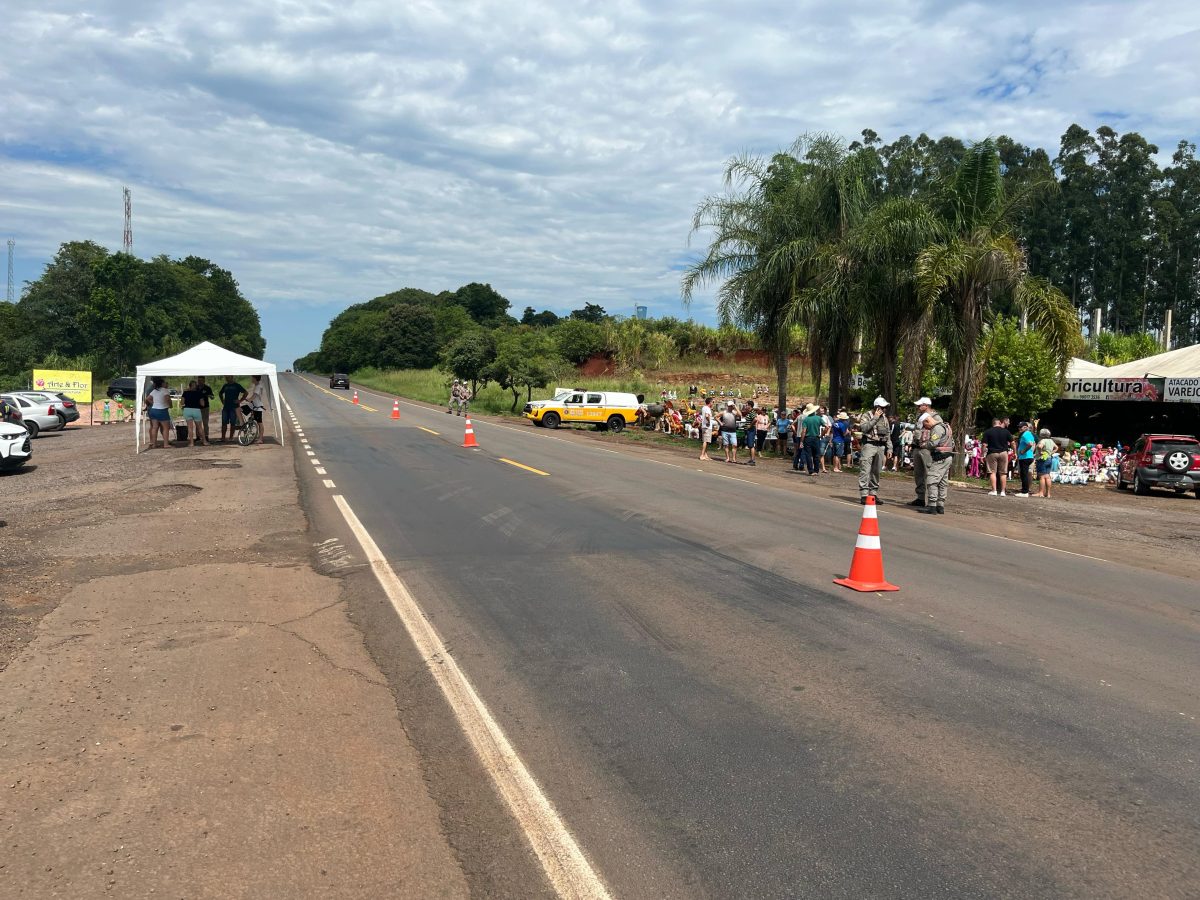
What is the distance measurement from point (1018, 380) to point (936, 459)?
1294 cm

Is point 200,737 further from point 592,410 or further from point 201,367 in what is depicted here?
point 592,410

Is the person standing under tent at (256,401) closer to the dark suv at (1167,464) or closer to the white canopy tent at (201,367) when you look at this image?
the white canopy tent at (201,367)

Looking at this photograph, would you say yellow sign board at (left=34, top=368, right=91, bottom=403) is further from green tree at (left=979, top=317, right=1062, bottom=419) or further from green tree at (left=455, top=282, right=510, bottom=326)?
green tree at (left=455, top=282, right=510, bottom=326)

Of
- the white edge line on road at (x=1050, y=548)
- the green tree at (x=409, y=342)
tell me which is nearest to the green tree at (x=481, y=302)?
the green tree at (x=409, y=342)

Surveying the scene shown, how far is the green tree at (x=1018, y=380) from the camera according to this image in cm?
2606

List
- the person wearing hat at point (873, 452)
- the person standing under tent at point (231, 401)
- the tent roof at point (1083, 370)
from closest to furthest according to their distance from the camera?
the person wearing hat at point (873, 452) < the person standing under tent at point (231, 401) < the tent roof at point (1083, 370)

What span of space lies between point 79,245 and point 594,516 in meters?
86.2

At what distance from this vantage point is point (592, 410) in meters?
40.1

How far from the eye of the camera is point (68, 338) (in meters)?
81.4

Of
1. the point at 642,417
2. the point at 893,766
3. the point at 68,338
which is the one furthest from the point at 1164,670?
the point at 68,338

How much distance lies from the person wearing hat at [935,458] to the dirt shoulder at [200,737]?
1019cm

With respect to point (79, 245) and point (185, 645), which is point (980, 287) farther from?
point (79, 245)

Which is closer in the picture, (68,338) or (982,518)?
(982,518)

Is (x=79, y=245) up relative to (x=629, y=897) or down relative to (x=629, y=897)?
up
